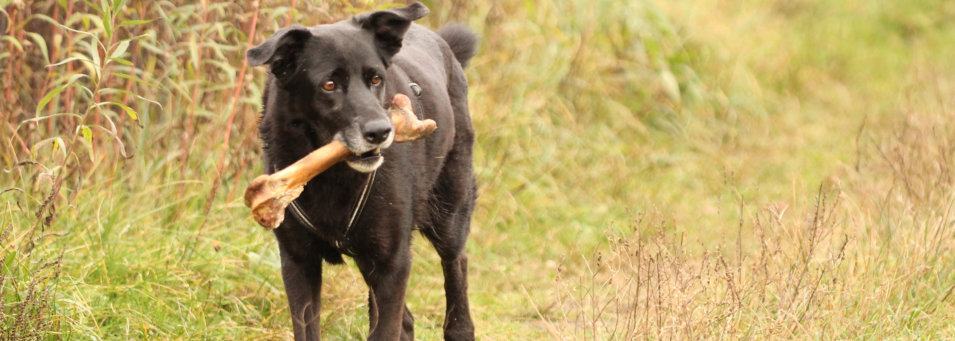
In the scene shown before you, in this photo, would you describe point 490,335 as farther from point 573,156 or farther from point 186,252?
point 573,156

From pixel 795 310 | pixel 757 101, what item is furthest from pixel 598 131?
pixel 795 310

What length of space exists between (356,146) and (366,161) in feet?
0.24

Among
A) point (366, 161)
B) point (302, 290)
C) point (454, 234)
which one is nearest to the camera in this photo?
point (366, 161)

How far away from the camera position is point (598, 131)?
26.2 feet

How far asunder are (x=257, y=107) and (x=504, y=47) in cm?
239

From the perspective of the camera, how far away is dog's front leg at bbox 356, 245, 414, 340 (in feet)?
12.7

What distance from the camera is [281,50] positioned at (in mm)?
3492

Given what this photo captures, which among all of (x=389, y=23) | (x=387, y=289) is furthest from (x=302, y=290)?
(x=389, y=23)

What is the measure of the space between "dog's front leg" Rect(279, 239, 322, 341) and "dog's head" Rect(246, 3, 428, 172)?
0.52 m

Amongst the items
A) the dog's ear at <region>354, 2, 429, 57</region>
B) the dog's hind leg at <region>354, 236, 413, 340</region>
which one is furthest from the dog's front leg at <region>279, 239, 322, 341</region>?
the dog's ear at <region>354, 2, 429, 57</region>

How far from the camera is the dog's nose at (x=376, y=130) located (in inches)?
132

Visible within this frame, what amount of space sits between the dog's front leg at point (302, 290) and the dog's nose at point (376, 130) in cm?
67

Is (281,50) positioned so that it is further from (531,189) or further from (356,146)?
(531,189)

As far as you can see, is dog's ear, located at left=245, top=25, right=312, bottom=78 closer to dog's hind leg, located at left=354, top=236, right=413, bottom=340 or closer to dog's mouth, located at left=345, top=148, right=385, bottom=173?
dog's mouth, located at left=345, top=148, right=385, bottom=173
